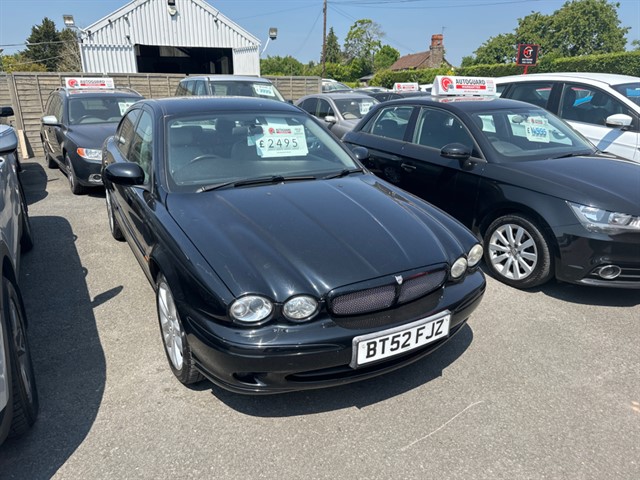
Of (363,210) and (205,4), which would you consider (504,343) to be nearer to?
(363,210)

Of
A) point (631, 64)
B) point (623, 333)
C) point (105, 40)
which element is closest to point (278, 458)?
point (623, 333)

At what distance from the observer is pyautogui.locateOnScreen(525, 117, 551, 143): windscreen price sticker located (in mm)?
4613

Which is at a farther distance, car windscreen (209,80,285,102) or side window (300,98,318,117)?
side window (300,98,318,117)

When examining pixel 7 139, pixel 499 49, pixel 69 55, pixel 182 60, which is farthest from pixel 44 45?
pixel 7 139

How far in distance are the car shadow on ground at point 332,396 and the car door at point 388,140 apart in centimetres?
276

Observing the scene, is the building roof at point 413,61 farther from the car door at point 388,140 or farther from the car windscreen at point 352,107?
the car door at point 388,140

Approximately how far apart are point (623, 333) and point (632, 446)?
129cm

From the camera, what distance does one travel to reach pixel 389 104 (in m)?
5.66

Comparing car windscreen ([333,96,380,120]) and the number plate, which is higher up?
car windscreen ([333,96,380,120])

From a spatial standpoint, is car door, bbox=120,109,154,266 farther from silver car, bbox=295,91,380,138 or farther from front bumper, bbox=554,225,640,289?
silver car, bbox=295,91,380,138

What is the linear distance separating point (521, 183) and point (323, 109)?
6708 millimetres

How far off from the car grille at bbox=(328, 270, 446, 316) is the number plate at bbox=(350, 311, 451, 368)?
0.41 feet

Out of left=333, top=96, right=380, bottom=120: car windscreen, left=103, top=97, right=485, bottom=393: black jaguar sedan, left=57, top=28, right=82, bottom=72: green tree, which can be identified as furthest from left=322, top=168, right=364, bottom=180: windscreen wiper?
left=57, top=28, right=82, bottom=72: green tree

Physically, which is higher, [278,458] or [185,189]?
[185,189]
